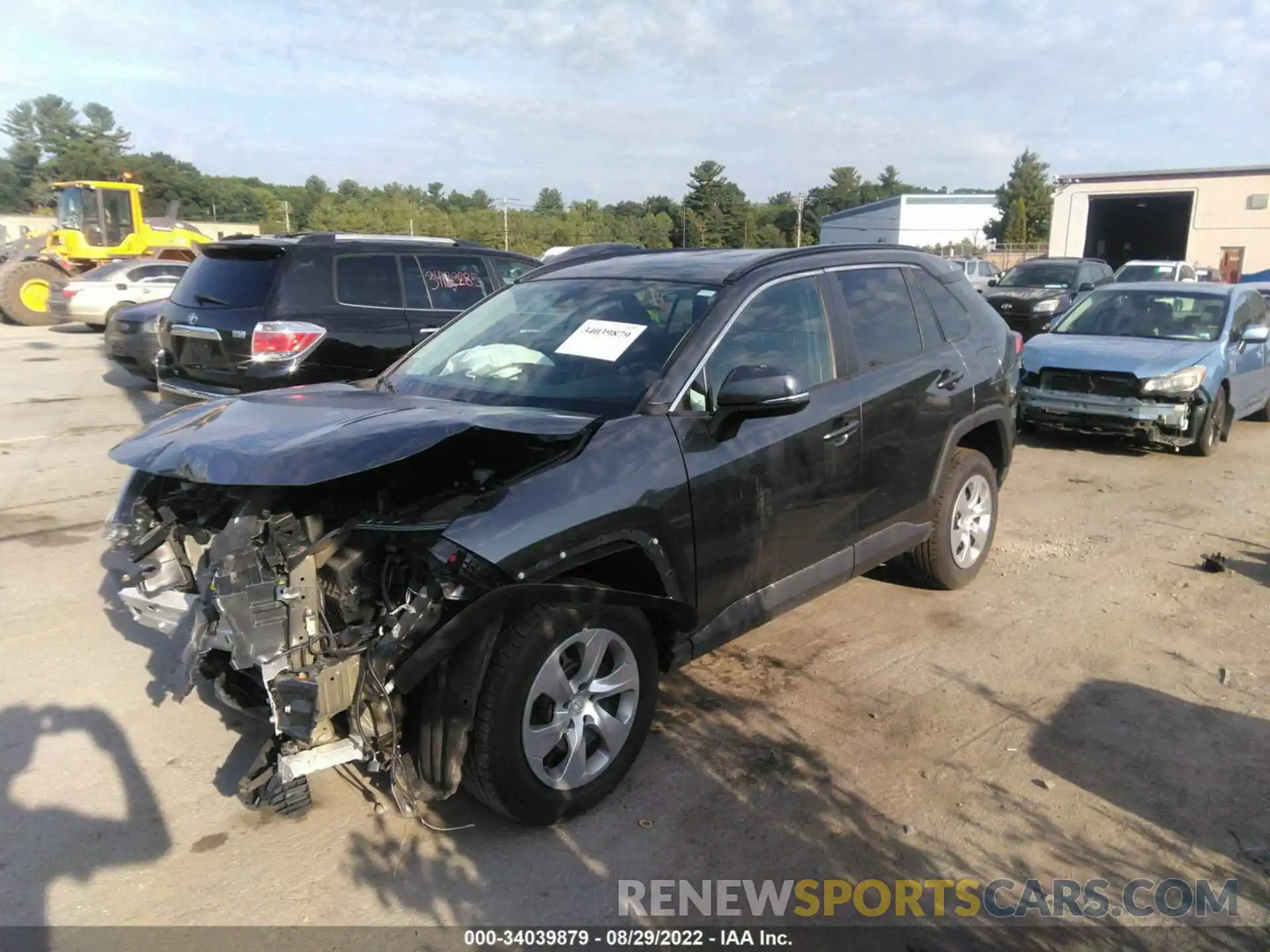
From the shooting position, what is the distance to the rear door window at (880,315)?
15.0 feet

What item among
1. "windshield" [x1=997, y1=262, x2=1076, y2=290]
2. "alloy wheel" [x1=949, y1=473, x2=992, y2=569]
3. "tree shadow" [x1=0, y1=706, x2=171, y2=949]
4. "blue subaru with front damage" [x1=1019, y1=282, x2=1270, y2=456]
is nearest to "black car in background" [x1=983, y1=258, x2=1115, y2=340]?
"windshield" [x1=997, y1=262, x2=1076, y2=290]

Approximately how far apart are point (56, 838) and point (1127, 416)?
8753mm

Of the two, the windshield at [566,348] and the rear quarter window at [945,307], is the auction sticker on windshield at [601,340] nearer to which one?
the windshield at [566,348]

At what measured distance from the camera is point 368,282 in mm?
7695

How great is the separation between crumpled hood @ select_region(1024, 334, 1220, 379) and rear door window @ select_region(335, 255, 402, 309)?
6.26m

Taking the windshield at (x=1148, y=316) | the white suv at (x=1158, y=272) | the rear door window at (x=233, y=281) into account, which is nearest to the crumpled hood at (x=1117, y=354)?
the windshield at (x=1148, y=316)

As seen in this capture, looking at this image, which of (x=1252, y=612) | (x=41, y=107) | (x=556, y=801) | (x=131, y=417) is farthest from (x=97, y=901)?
(x=41, y=107)

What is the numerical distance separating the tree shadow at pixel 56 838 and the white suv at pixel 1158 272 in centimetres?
2240

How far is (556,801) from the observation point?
3.19 meters

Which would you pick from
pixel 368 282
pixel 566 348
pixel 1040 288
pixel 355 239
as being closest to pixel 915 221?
pixel 1040 288

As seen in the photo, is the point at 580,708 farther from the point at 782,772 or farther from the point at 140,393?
the point at 140,393

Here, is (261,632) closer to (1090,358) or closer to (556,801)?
(556,801)

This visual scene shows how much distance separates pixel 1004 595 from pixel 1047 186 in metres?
85.8

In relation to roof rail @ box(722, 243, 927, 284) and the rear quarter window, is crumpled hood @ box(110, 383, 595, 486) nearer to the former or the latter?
roof rail @ box(722, 243, 927, 284)
